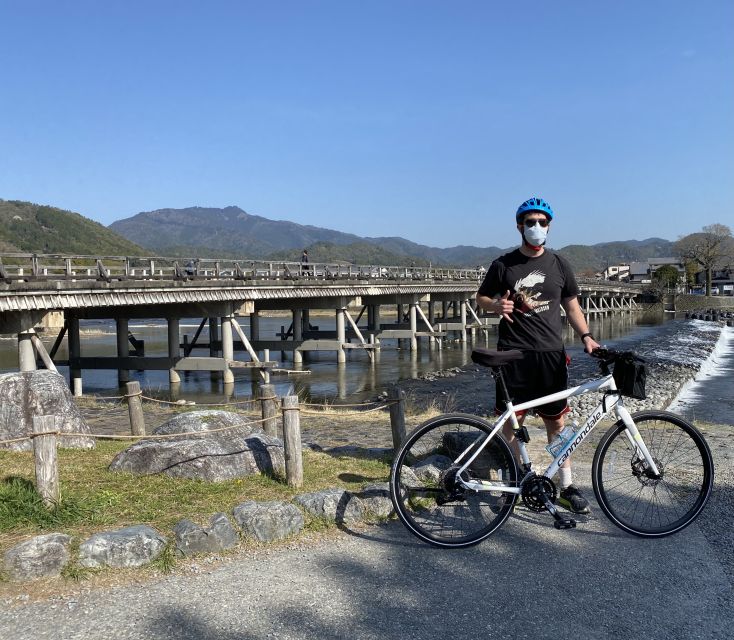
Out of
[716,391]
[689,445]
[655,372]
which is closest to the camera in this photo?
[689,445]

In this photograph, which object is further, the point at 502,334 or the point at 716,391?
the point at 716,391

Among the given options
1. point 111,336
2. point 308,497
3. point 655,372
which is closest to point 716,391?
point 655,372

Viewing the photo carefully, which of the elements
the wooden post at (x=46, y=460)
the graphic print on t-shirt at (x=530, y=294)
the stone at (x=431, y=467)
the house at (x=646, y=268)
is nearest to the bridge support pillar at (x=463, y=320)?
the stone at (x=431, y=467)

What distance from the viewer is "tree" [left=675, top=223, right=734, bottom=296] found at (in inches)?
3544

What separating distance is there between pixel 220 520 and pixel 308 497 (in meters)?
0.74

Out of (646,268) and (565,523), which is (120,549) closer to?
(565,523)

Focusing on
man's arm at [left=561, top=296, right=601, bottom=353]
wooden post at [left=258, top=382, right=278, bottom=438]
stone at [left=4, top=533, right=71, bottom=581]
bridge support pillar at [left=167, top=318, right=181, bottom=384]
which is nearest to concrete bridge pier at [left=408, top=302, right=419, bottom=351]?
bridge support pillar at [left=167, top=318, right=181, bottom=384]

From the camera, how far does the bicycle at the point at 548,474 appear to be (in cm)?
411

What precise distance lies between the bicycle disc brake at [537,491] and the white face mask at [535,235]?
155 centimetres

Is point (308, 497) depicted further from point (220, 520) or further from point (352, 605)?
point (352, 605)

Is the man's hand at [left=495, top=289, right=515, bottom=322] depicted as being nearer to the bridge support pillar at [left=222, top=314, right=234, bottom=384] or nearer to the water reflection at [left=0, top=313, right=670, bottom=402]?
the water reflection at [left=0, top=313, right=670, bottom=402]

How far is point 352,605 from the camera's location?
11.0 feet

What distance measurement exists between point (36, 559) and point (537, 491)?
3.05 metres

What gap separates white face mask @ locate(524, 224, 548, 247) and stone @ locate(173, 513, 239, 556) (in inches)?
108
